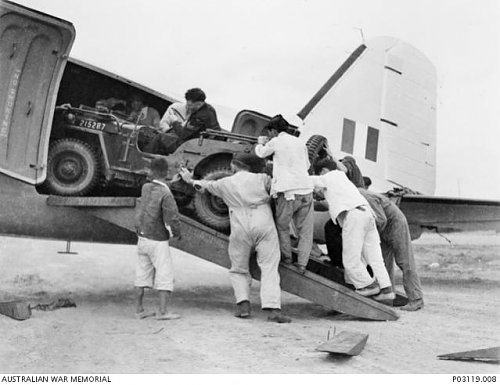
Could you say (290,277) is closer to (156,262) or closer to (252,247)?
(252,247)

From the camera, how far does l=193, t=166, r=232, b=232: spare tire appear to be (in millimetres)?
6020

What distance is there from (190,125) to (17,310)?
8.13 feet

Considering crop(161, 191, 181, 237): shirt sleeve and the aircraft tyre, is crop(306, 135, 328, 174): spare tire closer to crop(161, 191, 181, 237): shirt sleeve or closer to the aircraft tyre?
crop(161, 191, 181, 237): shirt sleeve

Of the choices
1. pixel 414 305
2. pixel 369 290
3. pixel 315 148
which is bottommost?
pixel 414 305

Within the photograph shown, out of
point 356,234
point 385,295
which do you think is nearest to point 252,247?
point 356,234

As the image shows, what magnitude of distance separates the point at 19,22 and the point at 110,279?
3.96 m

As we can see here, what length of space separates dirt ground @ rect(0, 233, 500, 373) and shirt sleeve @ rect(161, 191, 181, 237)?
30.8 inches

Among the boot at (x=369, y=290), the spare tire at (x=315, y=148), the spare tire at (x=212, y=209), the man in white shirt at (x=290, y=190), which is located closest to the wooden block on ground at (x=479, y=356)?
the boot at (x=369, y=290)

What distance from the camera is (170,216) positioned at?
5.27 metres

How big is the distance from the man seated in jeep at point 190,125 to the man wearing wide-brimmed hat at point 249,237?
101 cm

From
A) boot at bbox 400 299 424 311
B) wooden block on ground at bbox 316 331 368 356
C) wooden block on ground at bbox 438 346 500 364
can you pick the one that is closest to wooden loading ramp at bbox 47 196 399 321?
boot at bbox 400 299 424 311

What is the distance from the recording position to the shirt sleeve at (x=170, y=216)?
5.25m

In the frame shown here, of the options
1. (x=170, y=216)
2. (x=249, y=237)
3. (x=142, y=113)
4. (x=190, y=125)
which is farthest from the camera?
(x=142, y=113)

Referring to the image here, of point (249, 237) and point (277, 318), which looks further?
point (249, 237)
